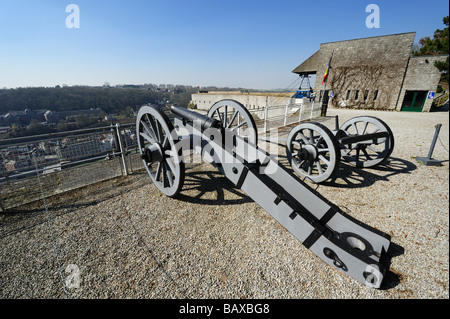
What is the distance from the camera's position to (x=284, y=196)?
99.5 inches

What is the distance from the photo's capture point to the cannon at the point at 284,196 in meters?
2.06

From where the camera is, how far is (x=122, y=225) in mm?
2932

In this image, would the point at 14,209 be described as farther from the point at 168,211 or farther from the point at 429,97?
the point at 429,97

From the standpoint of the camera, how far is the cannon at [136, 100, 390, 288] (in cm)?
206

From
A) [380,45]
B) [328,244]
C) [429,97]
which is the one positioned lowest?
[328,244]

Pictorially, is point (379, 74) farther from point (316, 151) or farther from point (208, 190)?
point (208, 190)

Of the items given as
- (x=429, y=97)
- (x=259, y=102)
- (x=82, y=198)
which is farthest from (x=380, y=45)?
(x=82, y=198)

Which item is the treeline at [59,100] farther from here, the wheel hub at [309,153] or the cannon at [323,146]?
the wheel hub at [309,153]

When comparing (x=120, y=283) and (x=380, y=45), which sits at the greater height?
(x=380, y=45)

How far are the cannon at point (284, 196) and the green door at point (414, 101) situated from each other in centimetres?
2390

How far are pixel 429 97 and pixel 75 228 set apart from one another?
2606 cm

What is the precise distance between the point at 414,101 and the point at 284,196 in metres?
24.4
